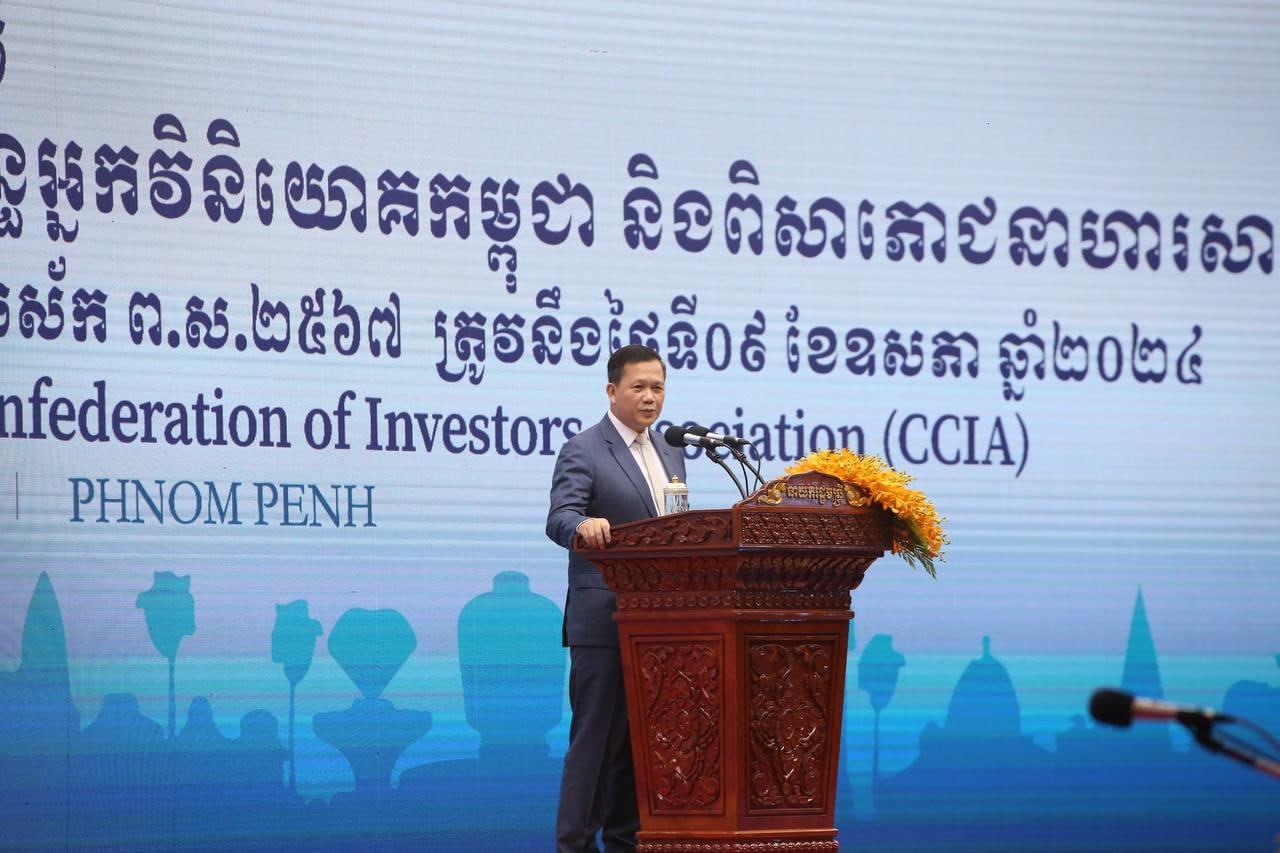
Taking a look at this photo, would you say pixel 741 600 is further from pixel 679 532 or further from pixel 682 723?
pixel 682 723

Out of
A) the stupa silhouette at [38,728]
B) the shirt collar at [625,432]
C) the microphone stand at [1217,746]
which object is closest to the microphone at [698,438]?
the shirt collar at [625,432]

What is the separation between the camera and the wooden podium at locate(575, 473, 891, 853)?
374 centimetres

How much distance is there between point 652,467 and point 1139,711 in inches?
93.1

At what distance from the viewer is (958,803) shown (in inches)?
235

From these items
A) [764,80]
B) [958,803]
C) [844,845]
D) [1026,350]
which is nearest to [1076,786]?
[958,803]

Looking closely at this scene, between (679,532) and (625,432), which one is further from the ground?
(625,432)

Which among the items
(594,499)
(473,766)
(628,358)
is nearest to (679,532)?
(594,499)

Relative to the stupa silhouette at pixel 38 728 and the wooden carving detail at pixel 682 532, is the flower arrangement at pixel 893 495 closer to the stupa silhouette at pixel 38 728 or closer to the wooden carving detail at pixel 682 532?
the wooden carving detail at pixel 682 532

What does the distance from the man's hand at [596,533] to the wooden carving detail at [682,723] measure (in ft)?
0.81

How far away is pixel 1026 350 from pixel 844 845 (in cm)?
182

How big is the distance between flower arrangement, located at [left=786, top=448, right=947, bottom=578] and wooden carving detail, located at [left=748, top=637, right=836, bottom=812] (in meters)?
0.30

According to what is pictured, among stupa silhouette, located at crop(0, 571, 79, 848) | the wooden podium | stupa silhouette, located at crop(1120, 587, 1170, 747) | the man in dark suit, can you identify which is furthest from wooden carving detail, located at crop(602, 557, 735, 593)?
stupa silhouette, located at crop(1120, 587, 1170, 747)

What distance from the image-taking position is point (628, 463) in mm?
4398

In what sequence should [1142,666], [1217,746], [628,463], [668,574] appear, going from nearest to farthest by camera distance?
1. [1217,746]
2. [668,574]
3. [628,463]
4. [1142,666]
